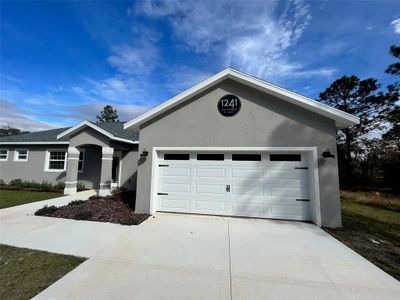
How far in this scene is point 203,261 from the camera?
4.18 m

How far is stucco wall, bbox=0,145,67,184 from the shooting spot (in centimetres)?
1445

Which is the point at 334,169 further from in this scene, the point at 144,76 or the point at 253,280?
the point at 144,76

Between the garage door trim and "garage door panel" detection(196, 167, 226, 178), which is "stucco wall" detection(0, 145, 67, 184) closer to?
the garage door trim

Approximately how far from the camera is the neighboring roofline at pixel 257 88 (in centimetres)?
676

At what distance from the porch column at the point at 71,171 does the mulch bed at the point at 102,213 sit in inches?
133

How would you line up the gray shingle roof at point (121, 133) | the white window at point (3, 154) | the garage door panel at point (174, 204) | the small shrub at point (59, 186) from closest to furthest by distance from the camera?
the garage door panel at point (174, 204) → the gray shingle roof at point (121, 133) → the small shrub at point (59, 186) → the white window at point (3, 154)

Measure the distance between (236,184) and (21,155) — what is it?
17295mm

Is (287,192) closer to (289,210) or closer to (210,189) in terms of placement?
(289,210)

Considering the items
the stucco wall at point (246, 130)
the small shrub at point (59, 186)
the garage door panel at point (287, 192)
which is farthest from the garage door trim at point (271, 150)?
the small shrub at point (59, 186)

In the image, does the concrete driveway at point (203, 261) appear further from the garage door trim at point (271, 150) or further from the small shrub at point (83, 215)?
the garage door trim at point (271, 150)

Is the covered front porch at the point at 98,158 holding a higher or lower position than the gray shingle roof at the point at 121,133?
lower

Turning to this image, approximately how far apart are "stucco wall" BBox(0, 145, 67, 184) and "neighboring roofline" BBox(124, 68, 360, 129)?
1020cm

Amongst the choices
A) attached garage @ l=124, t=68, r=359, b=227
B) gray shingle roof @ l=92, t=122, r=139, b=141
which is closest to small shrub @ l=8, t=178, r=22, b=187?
gray shingle roof @ l=92, t=122, r=139, b=141

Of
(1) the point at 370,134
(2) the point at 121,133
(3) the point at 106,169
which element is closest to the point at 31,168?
(2) the point at 121,133
